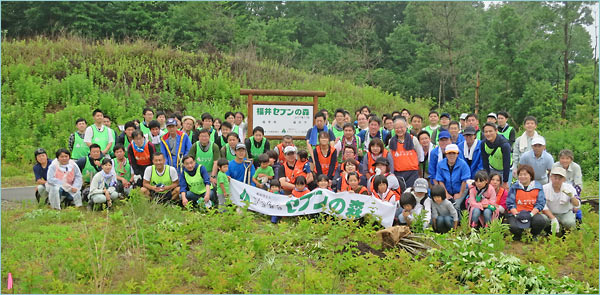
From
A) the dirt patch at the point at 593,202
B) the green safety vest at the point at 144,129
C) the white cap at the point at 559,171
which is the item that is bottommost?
the dirt patch at the point at 593,202

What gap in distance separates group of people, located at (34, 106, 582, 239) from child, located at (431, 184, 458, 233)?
0.05 feet

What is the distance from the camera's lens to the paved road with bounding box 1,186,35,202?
34.7 ft

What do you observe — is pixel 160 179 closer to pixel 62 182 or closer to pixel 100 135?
pixel 62 182

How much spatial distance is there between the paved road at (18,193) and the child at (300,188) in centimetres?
534

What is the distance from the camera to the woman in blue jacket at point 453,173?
27.2 ft

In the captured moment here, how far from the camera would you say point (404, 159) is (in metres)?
8.76

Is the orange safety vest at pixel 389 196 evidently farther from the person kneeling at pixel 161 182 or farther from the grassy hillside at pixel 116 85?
the grassy hillside at pixel 116 85

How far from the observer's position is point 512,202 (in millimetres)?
7922

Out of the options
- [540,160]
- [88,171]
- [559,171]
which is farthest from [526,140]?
[88,171]

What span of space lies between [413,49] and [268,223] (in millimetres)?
28970

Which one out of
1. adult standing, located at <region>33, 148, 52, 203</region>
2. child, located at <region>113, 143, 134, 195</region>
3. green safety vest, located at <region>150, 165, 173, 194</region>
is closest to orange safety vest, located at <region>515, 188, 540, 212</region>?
green safety vest, located at <region>150, 165, 173, 194</region>

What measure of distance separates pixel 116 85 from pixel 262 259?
12.7m

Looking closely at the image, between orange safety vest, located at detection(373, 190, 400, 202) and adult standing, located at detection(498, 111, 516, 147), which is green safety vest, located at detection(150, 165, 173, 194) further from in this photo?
adult standing, located at detection(498, 111, 516, 147)

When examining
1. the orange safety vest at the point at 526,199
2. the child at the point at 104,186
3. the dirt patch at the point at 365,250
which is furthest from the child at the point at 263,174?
the orange safety vest at the point at 526,199
